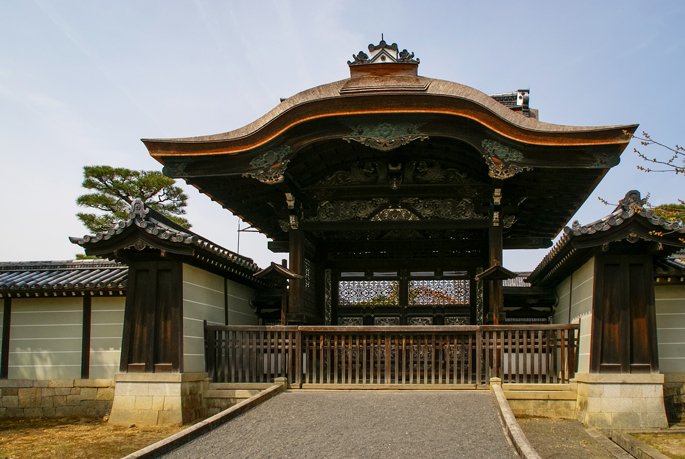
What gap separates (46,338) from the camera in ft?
38.8

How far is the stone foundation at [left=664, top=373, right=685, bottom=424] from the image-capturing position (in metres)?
9.60

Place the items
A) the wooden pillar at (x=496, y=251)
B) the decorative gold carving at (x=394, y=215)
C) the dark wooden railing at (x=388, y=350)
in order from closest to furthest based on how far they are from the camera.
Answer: the dark wooden railing at (x=388, y=350) → the wooden pillar at (x=496, y=251) → the decorative gold carving at (x=394, y=215)

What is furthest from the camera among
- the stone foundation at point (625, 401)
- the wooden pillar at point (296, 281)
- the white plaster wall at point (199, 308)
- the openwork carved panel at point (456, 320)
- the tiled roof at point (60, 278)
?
the openwork carved panel at point (456, 320)

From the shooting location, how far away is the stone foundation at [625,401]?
8906 mm

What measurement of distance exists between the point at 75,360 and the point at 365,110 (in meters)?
7.52

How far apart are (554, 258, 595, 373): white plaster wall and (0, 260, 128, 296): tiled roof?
27.4 feet

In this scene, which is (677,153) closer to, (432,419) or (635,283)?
→ (635,283)

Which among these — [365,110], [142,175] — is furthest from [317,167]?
[142,175]

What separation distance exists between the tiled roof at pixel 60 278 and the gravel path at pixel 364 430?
4.35 m

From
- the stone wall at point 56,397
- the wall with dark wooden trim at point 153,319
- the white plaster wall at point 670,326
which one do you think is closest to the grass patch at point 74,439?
the stone wall at point 56,397

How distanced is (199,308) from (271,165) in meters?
2.97

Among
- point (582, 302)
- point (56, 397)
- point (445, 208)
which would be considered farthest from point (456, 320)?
point (56, 397)

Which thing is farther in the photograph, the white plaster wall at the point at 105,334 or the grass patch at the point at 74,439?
the white plaster wall at the point at 105,334

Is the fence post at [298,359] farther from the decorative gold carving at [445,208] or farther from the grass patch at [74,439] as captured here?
the decorative gold carving at [445,208]
